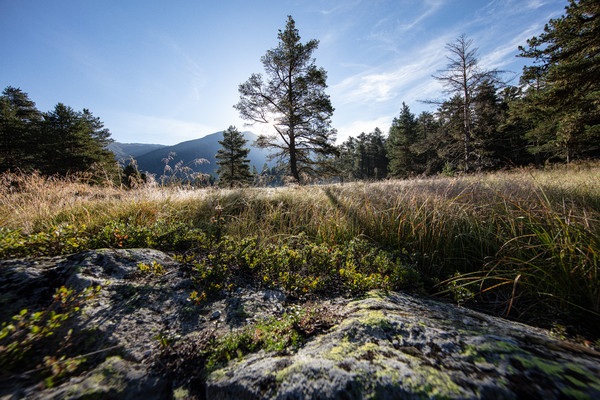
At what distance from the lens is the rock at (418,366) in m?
0.66

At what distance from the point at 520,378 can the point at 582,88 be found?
11976mm

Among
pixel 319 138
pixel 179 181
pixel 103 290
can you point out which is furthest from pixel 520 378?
pixel 319 138

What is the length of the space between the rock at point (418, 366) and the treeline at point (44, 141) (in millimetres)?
22744

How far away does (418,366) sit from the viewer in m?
0.80

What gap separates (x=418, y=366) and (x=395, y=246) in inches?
84.0

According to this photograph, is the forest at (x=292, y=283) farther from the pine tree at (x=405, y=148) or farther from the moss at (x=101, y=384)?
the pine tree at (x=405, y=148)

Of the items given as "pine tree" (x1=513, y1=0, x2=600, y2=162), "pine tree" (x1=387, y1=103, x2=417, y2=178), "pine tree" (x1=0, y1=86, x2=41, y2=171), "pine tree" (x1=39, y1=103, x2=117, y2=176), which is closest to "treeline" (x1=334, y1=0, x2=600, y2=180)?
"pine tree" (x1=513, y1=0, x2=600, y2=162)

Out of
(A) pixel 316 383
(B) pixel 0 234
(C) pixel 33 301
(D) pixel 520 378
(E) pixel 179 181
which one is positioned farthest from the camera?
(E) pixel 179 181

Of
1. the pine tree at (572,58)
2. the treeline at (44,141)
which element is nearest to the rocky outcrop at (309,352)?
the pine tree at (572,58)

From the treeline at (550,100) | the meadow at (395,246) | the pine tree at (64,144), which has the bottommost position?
the meadow at (395,246)

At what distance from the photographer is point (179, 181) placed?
5.79m

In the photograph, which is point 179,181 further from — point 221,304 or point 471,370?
point 471,370

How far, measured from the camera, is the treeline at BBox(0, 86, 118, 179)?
16516mm

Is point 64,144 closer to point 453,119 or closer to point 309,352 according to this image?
point 309,352
